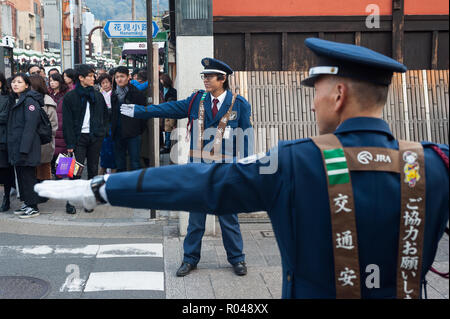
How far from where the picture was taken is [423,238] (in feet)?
6.24

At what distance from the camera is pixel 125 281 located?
5.28 m

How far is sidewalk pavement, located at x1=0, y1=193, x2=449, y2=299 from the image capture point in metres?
5.02

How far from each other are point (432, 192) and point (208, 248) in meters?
4.70

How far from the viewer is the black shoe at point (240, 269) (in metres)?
5.44

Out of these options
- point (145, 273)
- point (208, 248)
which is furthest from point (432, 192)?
point (208, 248)

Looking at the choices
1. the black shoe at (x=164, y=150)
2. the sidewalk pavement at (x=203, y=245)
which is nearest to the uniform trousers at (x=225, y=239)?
the sidewalk pavement at (x=203, y=245)

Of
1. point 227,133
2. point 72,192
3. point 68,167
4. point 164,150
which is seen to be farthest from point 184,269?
point 164,150

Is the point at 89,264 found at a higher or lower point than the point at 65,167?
lower

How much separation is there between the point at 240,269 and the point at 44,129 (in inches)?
155

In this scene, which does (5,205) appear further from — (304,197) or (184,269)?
(304,197)

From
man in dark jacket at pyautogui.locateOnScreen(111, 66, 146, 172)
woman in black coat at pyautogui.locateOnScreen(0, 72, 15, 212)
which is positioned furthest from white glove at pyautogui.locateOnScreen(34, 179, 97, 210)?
man in dark jacket at pyautogui.locateOnScreen(111, 66, 146, 172)

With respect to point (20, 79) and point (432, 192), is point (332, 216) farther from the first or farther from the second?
point (20, 79)

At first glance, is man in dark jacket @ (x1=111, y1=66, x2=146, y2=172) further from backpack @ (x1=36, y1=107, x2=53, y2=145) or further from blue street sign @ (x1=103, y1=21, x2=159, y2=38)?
backpack @ (x1=36, y1=107, x2=53, y2=145)
